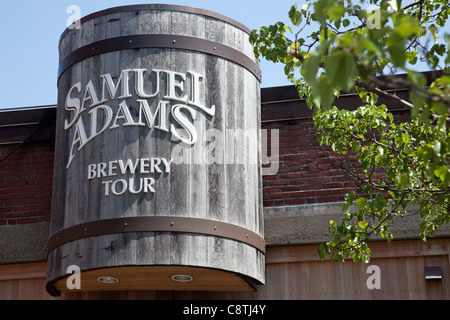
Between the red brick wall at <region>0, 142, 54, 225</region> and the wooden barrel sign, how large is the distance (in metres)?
0.98

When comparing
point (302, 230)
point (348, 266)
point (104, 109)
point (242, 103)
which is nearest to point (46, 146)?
point (104, 109)

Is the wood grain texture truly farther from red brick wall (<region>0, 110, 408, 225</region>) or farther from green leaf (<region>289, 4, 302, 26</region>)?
green leaf (<region>289, 4, 302, 26</region>)

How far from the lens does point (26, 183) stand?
32.3 ft

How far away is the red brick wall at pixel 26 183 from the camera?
9.70 meters

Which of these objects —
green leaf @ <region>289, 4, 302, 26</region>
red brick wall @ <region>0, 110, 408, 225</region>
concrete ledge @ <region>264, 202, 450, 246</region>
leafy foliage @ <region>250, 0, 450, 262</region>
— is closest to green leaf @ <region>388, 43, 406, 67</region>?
leafy foliage @ <region>250, 0, 450, 262</region>

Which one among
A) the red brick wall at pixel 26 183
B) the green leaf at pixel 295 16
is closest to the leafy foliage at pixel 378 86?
the green leaf at pixel 295 16

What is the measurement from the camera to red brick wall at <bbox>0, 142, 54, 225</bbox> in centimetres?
970

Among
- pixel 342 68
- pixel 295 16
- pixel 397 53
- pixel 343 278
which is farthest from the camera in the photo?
pixel 343 278

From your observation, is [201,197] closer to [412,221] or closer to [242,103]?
[242,103]

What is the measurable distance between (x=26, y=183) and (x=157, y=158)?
8.50 ft

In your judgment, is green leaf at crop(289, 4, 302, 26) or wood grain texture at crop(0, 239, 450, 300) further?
wood grain texture at crop(0, 239, 450, 300)

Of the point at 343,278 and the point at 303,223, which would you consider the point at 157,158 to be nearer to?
the point at 303,223

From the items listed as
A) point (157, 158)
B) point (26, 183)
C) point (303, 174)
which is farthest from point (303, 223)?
point (26, 183)
